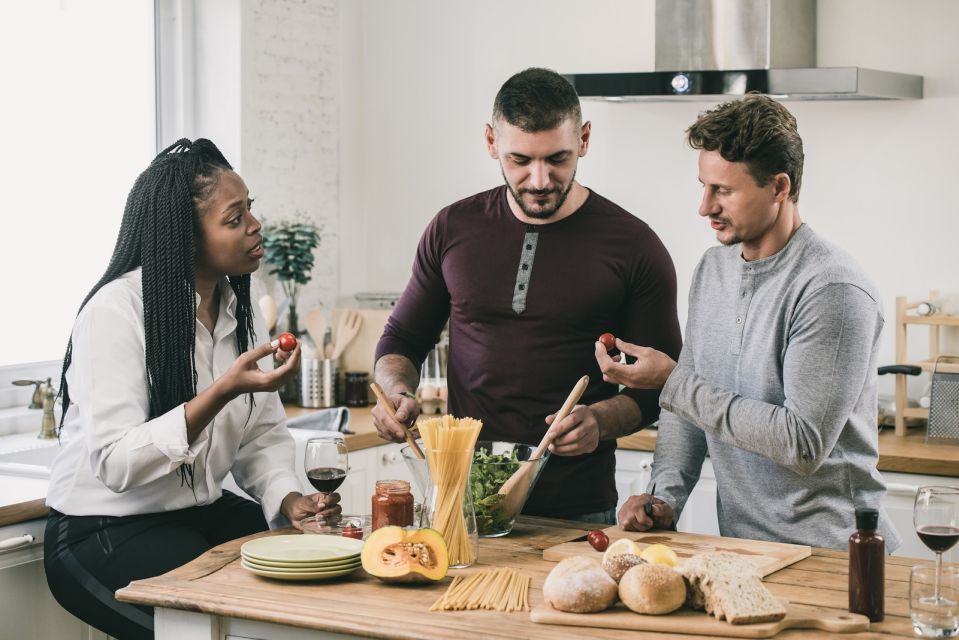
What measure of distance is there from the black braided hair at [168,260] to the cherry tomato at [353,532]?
44 centimetres

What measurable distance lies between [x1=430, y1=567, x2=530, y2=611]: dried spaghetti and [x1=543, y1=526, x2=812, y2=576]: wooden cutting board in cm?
18

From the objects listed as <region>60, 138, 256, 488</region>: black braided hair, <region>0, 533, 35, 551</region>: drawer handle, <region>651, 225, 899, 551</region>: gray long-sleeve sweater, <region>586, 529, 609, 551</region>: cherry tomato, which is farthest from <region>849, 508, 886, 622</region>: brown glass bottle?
<region>0, 533, 35, 551</region>: drawer handle

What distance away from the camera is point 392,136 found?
17.0ft

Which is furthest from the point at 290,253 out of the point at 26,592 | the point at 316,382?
the point at 26,592

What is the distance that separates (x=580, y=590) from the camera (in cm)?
183

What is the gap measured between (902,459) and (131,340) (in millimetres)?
2387

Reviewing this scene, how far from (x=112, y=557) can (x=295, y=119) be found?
2.79 meters

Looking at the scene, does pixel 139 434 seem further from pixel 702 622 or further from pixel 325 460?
pixel 702 622

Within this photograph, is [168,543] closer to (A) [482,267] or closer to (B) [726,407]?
(A) [482,267]

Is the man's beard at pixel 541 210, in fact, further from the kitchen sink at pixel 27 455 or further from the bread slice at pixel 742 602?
the kitchen sink at pixel 27 455

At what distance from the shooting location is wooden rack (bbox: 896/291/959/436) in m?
3.91

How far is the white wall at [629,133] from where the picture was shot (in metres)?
4.12

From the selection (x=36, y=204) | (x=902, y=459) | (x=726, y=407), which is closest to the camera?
(x=726, y=407)

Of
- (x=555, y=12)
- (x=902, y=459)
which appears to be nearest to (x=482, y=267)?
(x=902, y=459)
